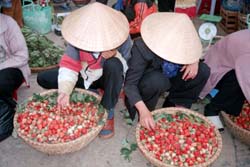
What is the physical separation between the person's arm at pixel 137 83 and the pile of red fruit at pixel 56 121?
0.25 m

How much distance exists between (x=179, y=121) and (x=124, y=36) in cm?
64

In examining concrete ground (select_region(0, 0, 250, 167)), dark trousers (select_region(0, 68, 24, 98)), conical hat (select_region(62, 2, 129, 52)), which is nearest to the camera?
conical hat (select_region(62, 2, 129, 52))

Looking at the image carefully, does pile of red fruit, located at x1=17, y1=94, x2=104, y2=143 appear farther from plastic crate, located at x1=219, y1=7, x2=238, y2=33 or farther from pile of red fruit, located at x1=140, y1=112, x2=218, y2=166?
plastic crate, located at x1=219, y1=7, x2=238, y2=33

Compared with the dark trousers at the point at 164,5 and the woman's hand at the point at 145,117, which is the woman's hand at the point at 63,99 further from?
the dark trousers at the point at 164,5

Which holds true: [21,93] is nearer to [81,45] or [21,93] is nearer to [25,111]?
[25,111]

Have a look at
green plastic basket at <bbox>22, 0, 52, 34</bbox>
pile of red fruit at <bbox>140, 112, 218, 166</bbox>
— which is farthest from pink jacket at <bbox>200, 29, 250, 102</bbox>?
green plastic basket at <bbox>22, 0, 52, 34</bbox>

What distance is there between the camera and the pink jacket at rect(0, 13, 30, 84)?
2021 mm

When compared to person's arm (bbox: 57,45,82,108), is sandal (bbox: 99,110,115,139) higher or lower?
lower

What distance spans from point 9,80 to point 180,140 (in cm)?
113

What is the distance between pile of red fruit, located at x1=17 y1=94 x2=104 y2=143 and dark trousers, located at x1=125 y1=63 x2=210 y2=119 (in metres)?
0.32

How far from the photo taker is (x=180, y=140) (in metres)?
1.80

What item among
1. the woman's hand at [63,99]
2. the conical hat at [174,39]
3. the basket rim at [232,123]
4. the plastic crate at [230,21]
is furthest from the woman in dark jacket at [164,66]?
the plastic crate at [230,21]

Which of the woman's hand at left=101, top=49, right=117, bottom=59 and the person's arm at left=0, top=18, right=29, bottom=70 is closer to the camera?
the woman's hand at left=101, top=49, right=117, bottom=59

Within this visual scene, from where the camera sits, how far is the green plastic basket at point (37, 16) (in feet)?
11.1
